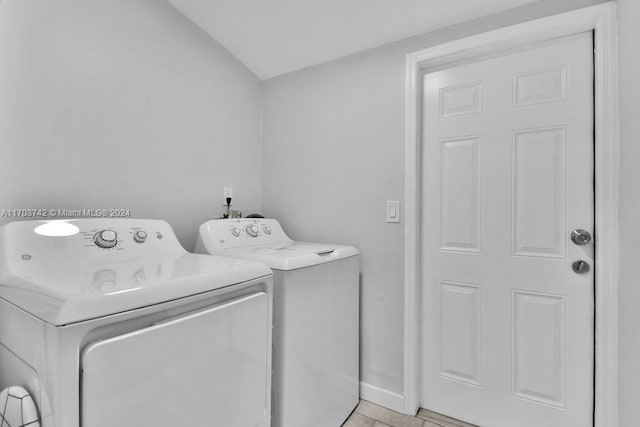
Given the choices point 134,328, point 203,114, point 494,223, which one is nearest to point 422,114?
point 494,223

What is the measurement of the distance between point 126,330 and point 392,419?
4.93ft

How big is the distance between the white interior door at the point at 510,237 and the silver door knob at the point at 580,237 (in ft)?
0.07

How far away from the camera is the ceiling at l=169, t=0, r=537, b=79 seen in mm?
1525

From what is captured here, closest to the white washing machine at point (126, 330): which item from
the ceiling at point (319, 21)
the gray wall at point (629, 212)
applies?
the ceiling at point (319, 21)

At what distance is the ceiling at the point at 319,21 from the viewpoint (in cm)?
153

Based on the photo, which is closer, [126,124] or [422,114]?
[126,124]

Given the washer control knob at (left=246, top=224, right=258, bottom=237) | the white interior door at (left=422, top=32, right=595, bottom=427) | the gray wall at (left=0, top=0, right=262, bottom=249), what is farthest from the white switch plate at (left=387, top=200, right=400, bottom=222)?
the gray wall at (left=0, top=0, right=262, bottom=249)

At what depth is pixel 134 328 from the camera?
0.74 m

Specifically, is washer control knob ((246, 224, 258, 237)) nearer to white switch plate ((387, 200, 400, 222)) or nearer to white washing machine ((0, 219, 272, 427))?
white washing machine ((0, 219, 272, 427))

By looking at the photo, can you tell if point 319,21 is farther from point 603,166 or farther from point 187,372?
point 187,372

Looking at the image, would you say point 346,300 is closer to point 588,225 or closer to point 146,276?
point 146,276

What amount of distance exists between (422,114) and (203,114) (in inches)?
50.7

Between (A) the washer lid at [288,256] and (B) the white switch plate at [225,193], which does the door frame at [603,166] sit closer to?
(A) the washer lid at [288,256]

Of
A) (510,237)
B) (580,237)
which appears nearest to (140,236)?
(510,237)
